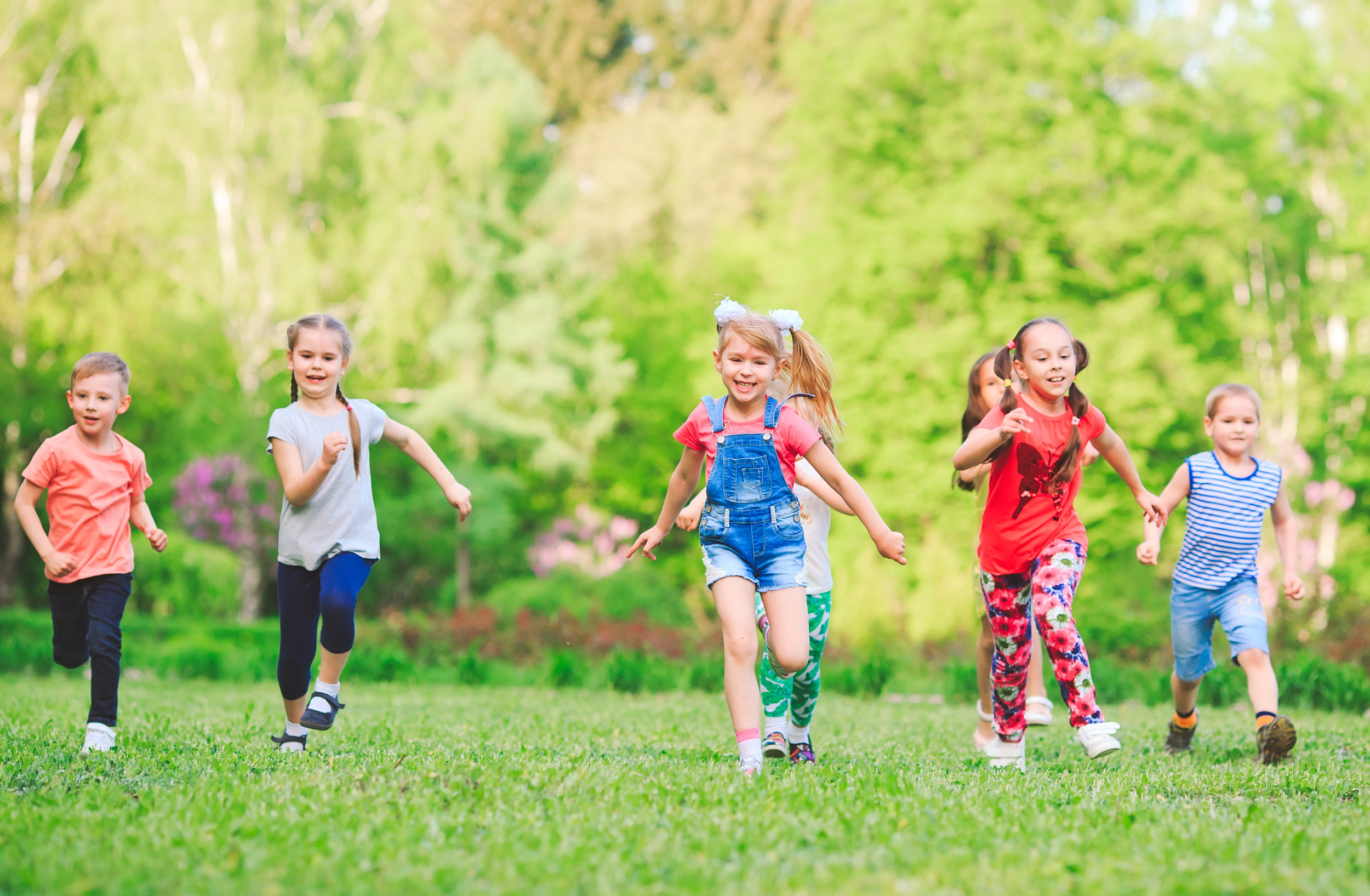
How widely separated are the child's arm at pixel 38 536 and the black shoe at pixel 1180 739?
5814 mm

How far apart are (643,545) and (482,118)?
20105 mm

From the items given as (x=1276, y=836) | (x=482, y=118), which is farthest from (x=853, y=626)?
(x=1276, y=836)

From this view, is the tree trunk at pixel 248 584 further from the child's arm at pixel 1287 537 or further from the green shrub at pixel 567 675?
the child's arm at pixel 1287 537

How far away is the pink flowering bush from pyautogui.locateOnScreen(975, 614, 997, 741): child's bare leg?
671 inches

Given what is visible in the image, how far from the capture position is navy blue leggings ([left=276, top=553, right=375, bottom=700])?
566cm

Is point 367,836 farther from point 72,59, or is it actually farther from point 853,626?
point 72,59

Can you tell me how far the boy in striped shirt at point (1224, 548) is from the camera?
6.31 m

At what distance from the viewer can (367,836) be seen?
3.55m

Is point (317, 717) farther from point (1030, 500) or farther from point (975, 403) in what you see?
point (975, 403)

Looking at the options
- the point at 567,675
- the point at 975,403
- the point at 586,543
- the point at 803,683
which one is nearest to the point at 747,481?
the point at 803,683

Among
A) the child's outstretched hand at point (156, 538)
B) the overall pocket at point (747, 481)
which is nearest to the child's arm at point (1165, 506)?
the overall pocket at point (747, 481)

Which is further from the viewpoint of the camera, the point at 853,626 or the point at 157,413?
the point at 157,413

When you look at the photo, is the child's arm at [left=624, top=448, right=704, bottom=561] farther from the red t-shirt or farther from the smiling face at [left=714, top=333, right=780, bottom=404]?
the red t-shirt

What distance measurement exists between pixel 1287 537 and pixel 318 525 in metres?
5.02
